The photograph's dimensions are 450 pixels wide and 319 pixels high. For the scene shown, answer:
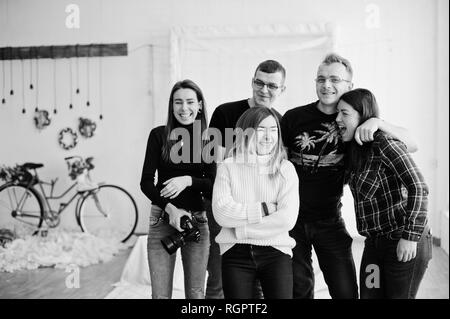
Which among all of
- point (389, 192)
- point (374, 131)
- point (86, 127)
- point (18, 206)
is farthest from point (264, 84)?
point (18, 206)

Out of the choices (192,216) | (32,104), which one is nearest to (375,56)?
(192,216)

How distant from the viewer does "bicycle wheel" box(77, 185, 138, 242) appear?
1.35 meters

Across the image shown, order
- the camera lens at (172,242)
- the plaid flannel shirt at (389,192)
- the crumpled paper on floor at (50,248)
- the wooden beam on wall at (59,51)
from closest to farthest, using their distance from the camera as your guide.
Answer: the plaid flannel shirt at (389,192), the camera lens at (172,242), the wooden beam on wall at (59,51), the crumpled paper on floor at (50,248)

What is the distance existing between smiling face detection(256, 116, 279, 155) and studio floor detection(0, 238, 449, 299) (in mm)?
441

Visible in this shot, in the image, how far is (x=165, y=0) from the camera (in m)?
1.39

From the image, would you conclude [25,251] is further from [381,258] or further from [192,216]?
[381,258]

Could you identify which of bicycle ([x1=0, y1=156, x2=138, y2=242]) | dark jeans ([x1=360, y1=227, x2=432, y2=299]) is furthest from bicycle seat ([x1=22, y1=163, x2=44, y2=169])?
dark jeans ([x1=360, y1=227, x2=432, y2=299])

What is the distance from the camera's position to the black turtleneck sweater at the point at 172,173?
47.1 inches

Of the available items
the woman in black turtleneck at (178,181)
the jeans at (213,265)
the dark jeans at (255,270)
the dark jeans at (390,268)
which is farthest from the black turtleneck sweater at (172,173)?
the dark jeans at (390,268)

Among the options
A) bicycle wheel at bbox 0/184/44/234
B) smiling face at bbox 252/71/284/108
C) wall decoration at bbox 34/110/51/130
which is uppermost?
smiling face at bbox 252/71/284/108

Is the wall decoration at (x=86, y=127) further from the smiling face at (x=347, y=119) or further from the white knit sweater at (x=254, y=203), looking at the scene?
the smiling face at (x=347, y=119)

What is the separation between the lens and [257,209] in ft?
3.52

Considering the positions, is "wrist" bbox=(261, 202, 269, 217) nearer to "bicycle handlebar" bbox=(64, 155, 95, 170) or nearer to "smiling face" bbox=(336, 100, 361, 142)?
"smiling face" bbox=(336, 100, 361, 142)

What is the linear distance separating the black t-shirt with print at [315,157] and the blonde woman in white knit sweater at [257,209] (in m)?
0.08
